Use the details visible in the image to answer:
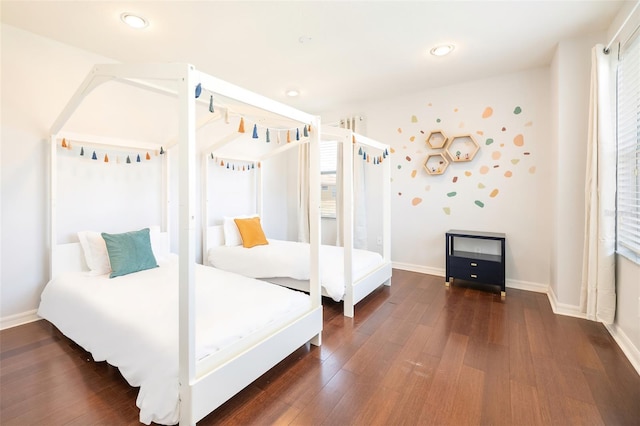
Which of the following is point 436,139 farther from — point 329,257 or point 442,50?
point 329,257

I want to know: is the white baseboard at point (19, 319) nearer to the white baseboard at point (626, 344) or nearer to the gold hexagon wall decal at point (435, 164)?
the gold hexagon wall decal at point (435, 164)

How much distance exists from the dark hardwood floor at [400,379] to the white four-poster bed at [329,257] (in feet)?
1.21

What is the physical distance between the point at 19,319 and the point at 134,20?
8.89 feet

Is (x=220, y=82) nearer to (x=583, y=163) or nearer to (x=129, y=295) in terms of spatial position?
(x=129, y=295)

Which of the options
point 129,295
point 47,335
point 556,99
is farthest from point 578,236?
point 47,335

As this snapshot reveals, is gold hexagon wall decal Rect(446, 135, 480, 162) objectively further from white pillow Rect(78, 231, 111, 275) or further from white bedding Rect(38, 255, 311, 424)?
white pillow Rect(78, 231, 111, 275)

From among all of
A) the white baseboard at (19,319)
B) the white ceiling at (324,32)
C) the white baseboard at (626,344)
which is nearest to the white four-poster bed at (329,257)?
the white ceiling at (324,32)

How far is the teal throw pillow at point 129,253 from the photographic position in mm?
2483

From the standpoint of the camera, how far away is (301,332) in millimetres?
1976

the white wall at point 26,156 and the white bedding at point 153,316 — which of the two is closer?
the white bedding at point 153,316

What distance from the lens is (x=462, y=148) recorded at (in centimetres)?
368

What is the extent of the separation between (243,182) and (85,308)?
2.67m

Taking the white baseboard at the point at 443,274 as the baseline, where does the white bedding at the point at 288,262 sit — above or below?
above

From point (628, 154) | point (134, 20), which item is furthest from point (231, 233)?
point (628, 154)
